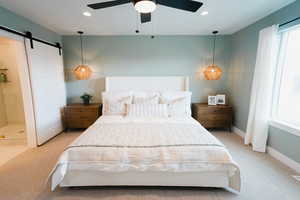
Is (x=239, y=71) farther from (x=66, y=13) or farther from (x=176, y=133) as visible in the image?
(x=66, y=13)

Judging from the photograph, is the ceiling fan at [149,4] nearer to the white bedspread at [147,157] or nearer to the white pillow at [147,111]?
the white bedspread at [147,157]

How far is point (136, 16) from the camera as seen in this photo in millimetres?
2564

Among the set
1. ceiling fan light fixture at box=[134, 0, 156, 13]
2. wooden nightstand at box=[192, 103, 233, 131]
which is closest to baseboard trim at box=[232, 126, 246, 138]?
wooden nightstand at box=[192, 103, 233, 131]

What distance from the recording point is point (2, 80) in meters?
4.07

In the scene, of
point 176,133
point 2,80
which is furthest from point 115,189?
point 2,80

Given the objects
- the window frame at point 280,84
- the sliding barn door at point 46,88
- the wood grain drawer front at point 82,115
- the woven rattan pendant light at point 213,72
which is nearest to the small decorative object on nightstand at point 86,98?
the wood grain drawer front at point 82,115

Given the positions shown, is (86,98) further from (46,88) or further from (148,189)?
(148,189)

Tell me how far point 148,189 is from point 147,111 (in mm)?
1445

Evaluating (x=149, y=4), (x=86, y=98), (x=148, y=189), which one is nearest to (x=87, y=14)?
(x=149, y=4)

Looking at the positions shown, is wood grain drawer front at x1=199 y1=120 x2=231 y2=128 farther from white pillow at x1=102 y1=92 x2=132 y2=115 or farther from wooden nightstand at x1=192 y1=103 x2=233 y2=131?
white pillow at x1=102 y1=92 x2=132 y2=115

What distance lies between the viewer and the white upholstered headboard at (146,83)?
377 cm

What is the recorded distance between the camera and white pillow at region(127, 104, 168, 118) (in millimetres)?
2889

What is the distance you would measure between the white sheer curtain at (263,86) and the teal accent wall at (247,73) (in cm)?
16

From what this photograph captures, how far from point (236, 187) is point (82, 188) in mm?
1836
